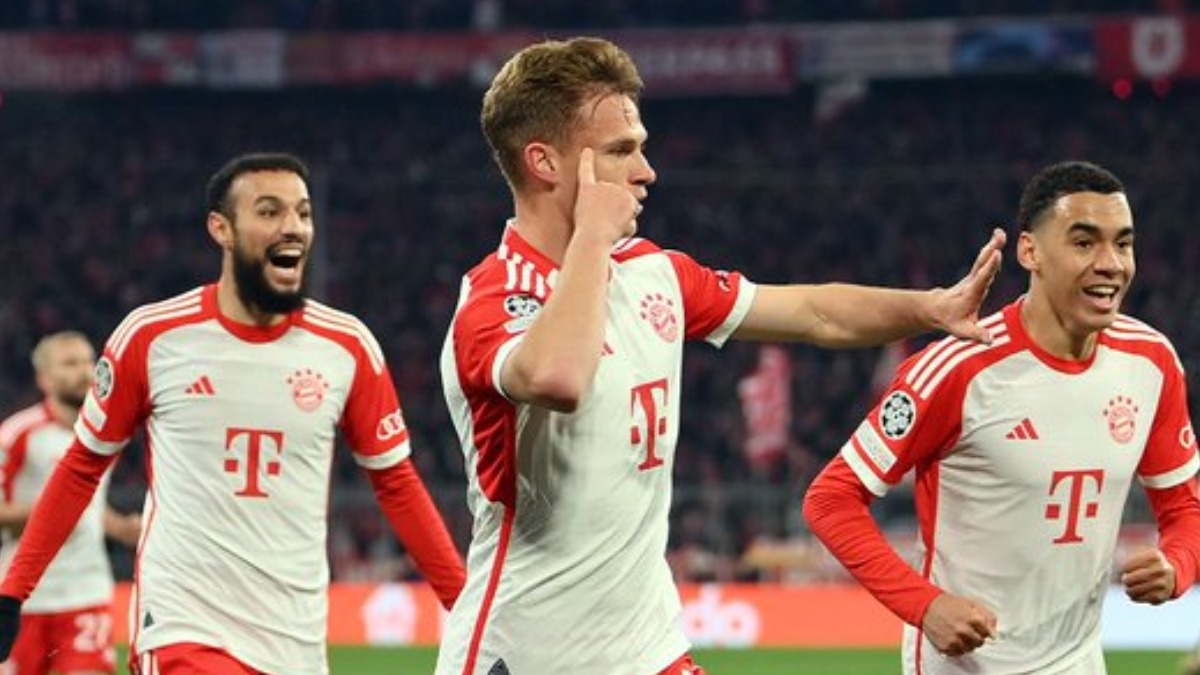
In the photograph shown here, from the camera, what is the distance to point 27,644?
10898 millimetres

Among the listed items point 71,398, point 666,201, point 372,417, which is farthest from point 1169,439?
point 666,201

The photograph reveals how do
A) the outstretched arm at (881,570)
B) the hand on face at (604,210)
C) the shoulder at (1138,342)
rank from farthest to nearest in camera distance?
1. the shoulder at (1138,342)
2. the outstretched arm at (881,570)
3. the hand on face at (604,210)

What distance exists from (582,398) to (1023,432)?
2.08 meters

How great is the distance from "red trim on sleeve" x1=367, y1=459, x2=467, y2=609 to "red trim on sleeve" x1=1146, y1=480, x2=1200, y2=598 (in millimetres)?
2015

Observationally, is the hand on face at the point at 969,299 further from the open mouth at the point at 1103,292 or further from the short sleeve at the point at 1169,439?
the short sleeve at the point at 1169,439

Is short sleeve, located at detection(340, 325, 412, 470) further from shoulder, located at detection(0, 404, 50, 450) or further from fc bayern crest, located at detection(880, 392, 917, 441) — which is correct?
shoulder, located at detection(0, 404, 50, 450)

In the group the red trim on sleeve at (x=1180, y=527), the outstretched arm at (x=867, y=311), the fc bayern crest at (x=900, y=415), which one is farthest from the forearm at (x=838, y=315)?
Result: the red trim on sleeve at (x=1180, y=527)

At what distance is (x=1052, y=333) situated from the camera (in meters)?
6.50

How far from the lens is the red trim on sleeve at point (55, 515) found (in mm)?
7340

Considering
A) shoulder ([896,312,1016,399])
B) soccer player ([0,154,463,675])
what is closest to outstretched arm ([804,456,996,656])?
shoulder ([896,312,1016,399])

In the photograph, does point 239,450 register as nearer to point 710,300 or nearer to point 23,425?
point 710,300

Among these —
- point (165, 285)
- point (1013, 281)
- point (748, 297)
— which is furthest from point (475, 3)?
point (748, 297)

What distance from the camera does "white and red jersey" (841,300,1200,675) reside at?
20.8ft

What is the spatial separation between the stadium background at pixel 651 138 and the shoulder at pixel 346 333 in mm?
18953
